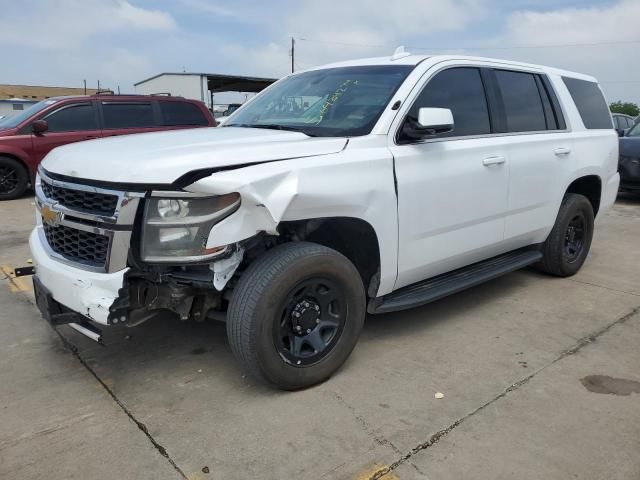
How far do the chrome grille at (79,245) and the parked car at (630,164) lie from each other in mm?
9227

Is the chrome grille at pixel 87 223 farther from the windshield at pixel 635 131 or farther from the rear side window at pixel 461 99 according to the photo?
the windshield at pixel 635 131

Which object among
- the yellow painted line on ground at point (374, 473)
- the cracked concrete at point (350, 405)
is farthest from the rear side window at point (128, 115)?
the yellow painted line on ground at point (374, 473)

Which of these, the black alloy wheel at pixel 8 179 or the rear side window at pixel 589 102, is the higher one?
the rear side window at pixel 589 102

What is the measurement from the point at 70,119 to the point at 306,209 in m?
8.02

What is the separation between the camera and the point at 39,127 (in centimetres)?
898

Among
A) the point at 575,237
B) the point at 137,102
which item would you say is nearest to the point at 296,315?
the point at 575,237

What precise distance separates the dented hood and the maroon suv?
6688 mm

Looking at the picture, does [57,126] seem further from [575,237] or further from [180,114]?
[575,237]

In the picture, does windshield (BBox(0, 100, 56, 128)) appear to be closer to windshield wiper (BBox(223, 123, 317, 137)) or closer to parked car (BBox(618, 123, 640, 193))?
windshield wiper (BBox(223, 123, 317, 137))

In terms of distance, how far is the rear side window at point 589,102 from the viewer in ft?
16.1

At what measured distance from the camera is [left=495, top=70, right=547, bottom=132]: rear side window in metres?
4.12

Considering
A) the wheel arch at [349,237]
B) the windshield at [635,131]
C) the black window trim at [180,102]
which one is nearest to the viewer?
the wheel arch at [349,237]

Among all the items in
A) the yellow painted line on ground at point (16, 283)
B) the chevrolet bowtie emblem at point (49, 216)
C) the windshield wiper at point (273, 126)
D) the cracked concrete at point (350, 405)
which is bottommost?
Answer: the cracked concrete at point (350, 405)

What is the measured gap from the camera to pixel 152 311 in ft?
9.39
